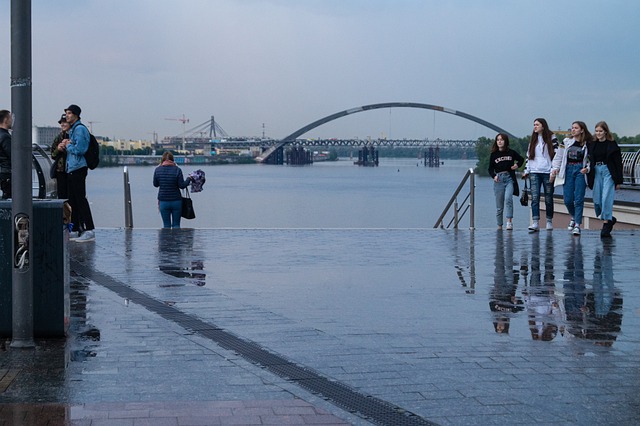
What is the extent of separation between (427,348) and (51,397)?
8.87 feet

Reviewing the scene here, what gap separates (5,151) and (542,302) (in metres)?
6.91

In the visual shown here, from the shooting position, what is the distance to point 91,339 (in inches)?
278

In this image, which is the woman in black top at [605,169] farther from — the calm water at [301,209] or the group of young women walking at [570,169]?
the calm water at [301,209]

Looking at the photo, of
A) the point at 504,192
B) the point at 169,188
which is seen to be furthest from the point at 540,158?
the point at 169,188

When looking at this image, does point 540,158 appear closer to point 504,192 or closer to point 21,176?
point 504,192

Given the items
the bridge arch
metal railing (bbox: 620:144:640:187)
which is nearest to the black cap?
metal railing (bbox: 620:144:640:187)

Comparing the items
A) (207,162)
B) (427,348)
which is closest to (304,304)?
(427,348)

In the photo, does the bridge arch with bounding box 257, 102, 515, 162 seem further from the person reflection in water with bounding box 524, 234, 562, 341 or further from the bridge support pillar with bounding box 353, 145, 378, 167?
the person reflection in water with bounding box 524, 234, 562, 341

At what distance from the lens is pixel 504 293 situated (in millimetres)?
9562

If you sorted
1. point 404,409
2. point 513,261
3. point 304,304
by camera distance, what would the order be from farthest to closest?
point 513,261 → point 304,304 → point 404,409

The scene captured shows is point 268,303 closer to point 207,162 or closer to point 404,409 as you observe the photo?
point 404,409

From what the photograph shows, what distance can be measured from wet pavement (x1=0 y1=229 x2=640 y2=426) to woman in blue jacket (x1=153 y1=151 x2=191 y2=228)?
484 centimetres

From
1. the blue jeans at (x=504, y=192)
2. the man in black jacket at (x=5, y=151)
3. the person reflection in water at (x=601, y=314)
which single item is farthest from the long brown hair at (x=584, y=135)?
the man in black jacket at (x=5, y=151)

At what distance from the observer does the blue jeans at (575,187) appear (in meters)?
16.0
